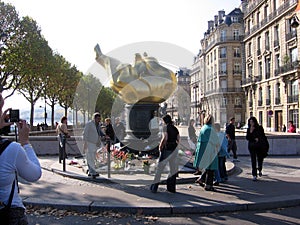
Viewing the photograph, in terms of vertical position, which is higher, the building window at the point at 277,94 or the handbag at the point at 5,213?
the building window at the point at 277,94

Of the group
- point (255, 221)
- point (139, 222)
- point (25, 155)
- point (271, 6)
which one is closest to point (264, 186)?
point (255, 221)

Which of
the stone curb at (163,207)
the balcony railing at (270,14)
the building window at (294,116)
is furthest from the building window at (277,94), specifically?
the stone curb at (163,207)

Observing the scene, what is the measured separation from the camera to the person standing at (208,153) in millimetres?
7703

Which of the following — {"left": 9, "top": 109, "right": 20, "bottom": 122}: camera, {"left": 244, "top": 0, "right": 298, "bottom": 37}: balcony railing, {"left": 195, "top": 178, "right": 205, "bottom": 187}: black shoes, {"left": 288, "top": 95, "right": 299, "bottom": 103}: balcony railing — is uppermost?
{"left": 244, "top": 0, "right": 298, "bottom": 37}: balcony railing

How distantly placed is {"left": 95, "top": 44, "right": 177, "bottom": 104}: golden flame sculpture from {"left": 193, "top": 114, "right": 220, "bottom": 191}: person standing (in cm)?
393

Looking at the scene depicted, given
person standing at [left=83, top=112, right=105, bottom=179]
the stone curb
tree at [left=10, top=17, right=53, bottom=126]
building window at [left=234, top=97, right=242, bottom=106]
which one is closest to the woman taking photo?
the stone curb

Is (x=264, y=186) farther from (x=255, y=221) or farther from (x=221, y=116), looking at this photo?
(x=221, y=116)

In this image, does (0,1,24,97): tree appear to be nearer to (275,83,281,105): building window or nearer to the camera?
the camera

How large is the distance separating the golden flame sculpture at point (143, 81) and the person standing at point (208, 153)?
3927 mm

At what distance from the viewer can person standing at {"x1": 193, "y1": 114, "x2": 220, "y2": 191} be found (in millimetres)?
7703

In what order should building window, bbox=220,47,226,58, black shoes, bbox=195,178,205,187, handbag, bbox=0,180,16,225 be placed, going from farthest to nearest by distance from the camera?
1. building window, bbox=220,47,226,58
2. black shoes, bbox=195,178,205,187
3. handbag, bbox=0,180,16,225

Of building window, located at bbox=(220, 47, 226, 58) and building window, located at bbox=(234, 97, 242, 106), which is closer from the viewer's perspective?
building window, located at bbox=(234, 97, 242, 106)

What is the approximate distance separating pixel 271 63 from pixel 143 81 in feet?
115

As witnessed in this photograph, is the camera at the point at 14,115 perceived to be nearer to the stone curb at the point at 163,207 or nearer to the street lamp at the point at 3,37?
the stone curb at the point at 163,207
